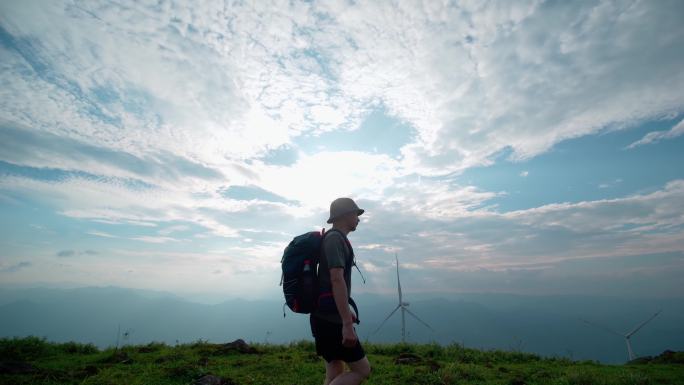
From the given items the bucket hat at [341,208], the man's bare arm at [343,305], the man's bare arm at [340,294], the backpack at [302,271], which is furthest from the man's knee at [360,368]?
the bucket hat at [341,208]

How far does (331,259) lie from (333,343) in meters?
1.16

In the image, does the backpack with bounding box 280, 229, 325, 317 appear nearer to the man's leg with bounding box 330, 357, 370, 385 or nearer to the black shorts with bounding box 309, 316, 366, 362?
the black shorts with bounding box 309, 316, 366, 362

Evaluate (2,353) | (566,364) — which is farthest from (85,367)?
(566,364)

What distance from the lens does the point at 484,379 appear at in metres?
9.12

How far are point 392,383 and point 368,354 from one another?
4.02m

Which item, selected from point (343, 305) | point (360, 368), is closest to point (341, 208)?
point (343, 305)

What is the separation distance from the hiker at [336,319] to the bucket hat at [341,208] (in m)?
A: 0.25

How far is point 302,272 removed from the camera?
4.73 m

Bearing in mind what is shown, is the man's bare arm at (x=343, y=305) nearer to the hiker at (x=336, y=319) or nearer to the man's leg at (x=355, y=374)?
the hiker at (x=336, y=319)

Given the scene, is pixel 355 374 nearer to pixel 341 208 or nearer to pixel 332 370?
pixel 332 370

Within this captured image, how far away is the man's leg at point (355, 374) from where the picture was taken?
444 centimetres

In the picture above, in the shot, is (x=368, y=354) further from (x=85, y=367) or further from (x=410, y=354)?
(x=85, y=367)

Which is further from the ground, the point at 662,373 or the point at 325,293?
the point at 325,293

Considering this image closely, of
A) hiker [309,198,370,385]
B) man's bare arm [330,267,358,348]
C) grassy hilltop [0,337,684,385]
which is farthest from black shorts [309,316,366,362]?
grassy hilltop [0,337,684,385]
